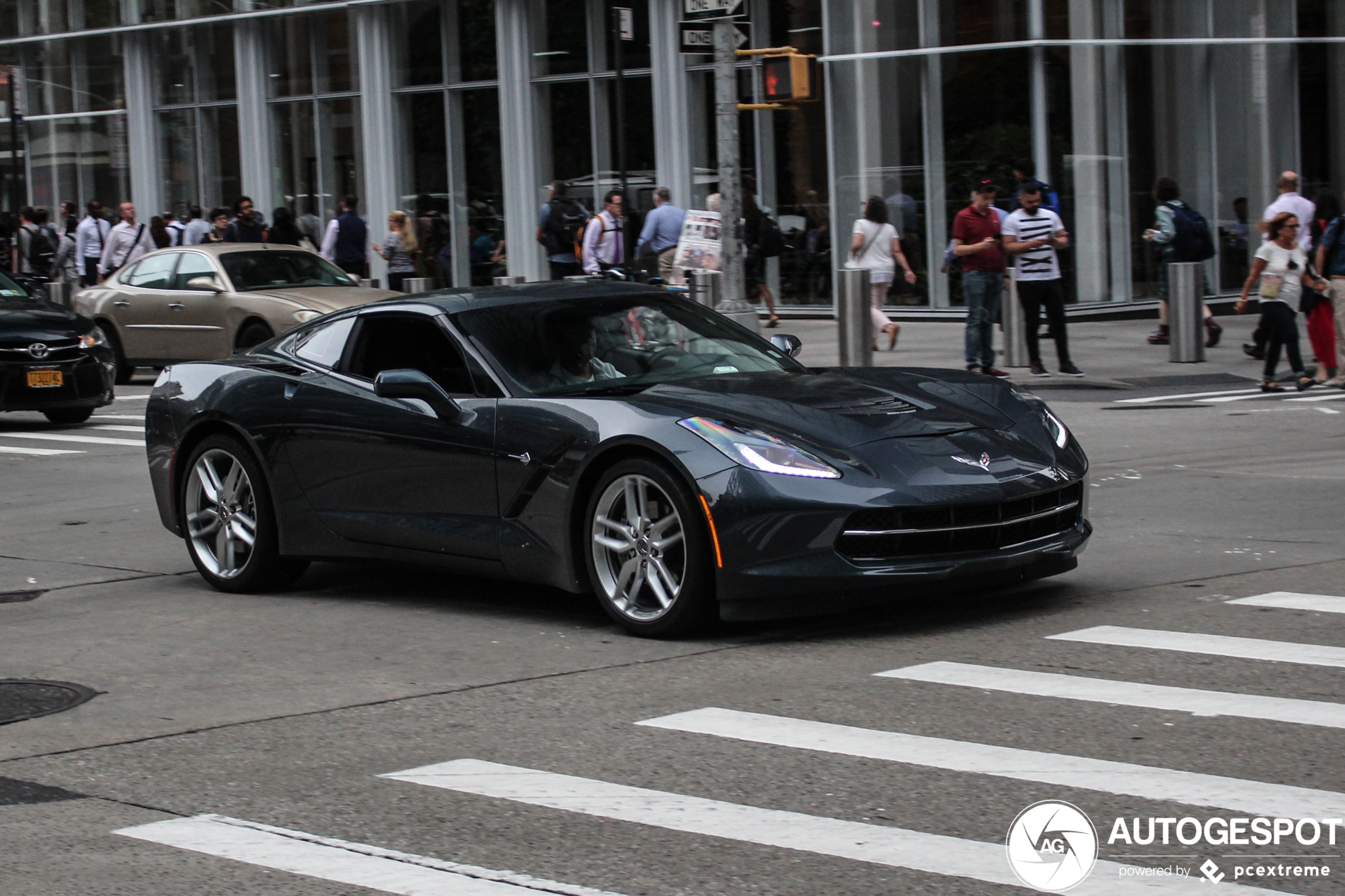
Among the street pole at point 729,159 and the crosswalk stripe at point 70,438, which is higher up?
the street pole at point 729,159

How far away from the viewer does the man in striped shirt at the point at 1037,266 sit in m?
18.1

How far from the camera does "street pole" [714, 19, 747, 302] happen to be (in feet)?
59.8

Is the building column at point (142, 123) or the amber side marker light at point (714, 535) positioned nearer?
the amber side marker light at point (714, 535)

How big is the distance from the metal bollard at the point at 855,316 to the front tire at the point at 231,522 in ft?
34.4

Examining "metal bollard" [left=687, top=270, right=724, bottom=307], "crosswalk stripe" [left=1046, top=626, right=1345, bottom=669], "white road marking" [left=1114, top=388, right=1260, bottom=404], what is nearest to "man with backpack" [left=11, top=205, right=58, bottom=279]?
"metal bollard" [left=687, top=270, right=724, bottom=307]

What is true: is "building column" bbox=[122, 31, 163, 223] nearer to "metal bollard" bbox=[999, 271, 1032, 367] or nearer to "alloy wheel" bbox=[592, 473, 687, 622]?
"metal bollard" bbox=[999, 271, 1032, 367]

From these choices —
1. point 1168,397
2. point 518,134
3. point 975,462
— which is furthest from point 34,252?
point 975,462

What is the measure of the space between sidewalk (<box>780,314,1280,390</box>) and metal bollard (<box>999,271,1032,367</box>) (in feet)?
0.34

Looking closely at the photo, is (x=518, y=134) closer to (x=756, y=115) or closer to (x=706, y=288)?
(x=756, y=115)

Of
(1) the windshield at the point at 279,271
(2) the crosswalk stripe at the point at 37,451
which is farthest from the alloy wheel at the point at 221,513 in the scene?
(1) the windshield at the point at 279,271

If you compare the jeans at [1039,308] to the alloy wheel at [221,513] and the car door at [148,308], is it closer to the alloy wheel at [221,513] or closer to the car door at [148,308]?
the car door at [148,308]

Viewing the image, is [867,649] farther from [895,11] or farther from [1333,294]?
[895,11]

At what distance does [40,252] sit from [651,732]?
28468 millimetres

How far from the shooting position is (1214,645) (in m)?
6.75
